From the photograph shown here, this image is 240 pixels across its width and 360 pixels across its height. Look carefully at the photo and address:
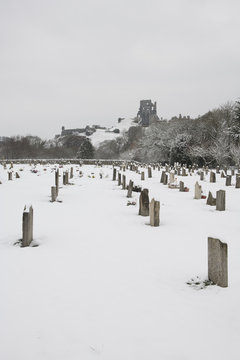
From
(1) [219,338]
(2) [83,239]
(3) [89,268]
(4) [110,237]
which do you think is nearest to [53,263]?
(3) [89,268]

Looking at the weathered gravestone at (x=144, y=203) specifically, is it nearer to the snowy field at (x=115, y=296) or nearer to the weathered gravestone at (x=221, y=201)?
the snowy field at (x=115, y=296)

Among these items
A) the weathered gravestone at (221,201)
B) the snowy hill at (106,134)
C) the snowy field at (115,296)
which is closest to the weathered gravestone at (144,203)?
the snowy field at (115,296)

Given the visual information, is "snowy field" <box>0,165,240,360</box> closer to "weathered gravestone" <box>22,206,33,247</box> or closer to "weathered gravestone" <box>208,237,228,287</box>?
"weathered gravestone" <box>208,237,228,287</box>

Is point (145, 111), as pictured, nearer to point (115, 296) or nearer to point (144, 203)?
point (144, 203)

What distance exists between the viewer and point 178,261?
4.55 metres

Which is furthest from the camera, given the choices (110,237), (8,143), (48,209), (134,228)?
(8,143)

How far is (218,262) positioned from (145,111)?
483 feet

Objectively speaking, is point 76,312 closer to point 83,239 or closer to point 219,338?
point 219,338

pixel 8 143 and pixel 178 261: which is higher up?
pixel 8 143

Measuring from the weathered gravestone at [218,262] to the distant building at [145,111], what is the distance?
142 meters

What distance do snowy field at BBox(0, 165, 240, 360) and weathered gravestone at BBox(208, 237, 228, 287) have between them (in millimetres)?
122

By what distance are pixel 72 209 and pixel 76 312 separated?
5.98 meters

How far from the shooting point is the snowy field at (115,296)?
7.96 feet

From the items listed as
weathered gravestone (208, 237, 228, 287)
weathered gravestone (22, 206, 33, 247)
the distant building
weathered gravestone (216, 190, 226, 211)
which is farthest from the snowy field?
the distant building
